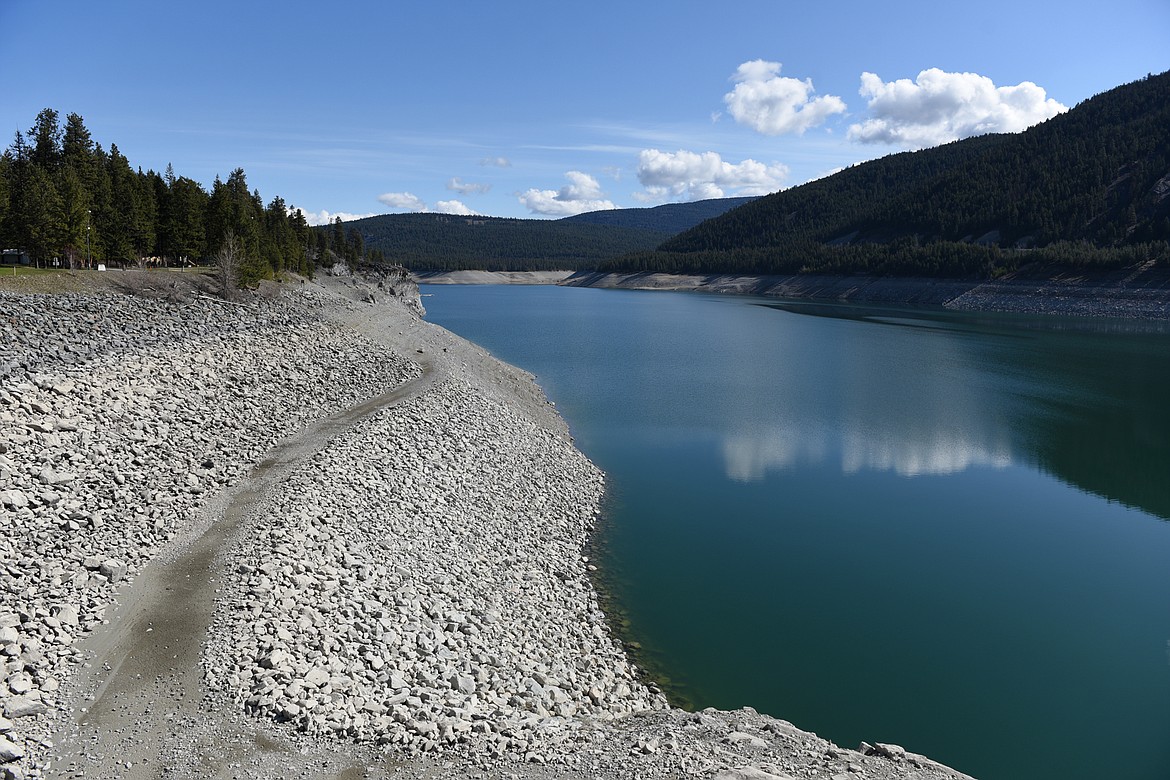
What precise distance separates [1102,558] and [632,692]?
1271 centimetres

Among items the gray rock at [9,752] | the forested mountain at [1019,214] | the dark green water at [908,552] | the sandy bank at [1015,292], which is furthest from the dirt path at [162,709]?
the forested mountain at [1019,214]

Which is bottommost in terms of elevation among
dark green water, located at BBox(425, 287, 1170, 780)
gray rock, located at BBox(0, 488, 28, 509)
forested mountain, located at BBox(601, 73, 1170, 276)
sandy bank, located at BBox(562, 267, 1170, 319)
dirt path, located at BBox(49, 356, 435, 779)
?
dark green water, located at BBox(425, 287, 1170, 780)

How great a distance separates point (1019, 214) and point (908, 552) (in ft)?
421

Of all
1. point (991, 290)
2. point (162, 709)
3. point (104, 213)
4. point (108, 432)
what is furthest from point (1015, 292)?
point (162, 709)

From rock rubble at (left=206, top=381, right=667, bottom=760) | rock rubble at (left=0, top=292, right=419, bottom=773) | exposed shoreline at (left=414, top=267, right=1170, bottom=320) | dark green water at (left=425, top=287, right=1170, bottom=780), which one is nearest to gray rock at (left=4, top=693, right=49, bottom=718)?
rock rubble at (left=0, top=292, right=419, bottom=773)

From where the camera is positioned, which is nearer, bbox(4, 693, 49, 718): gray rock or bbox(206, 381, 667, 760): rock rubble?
bbox(4, 693, 49, 718): gray rock

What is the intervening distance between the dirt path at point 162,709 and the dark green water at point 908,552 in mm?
6347

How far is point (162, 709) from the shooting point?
8.04 m

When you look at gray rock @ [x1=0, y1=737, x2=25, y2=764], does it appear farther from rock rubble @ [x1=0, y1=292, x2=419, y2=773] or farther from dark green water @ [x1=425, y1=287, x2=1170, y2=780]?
dark green water @ [x1=425, y1=287, x2=1170, y2=780]

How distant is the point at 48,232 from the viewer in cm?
3152

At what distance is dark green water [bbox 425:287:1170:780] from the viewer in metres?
11.0

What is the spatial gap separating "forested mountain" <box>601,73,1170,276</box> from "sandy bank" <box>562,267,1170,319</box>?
2.89m

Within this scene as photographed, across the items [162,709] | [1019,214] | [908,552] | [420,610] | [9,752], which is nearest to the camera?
[9,752]

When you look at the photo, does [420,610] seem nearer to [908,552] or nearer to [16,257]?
[908,552]
